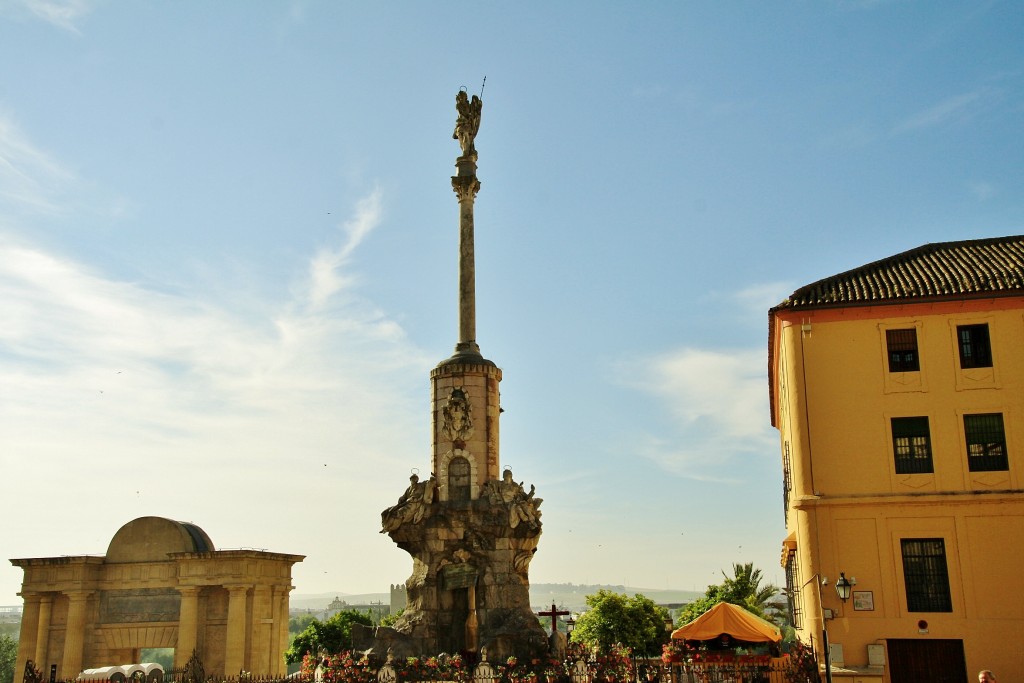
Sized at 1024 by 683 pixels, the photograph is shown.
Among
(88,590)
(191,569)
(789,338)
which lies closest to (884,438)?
(789,338)

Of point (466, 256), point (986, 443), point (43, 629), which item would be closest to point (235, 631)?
point (43, 629)

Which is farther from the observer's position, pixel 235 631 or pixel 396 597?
pixel 396 597

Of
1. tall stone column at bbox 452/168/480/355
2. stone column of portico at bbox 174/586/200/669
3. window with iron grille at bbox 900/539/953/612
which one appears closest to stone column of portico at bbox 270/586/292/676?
stone column of portico at bbox 174/586/200/669

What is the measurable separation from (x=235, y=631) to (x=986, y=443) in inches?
1508

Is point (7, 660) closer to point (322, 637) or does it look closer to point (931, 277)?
point (322, 637)

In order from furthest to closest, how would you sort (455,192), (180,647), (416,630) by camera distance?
(180,647)
(455,192)
(416,630)

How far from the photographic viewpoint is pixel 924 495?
87.1 feet

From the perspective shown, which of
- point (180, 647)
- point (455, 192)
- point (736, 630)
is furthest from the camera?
point (180, 647)

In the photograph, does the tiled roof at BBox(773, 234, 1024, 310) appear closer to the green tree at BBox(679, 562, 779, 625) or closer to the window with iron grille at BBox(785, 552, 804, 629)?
the window with iron grille at BBox(785, 552, 804, 629)

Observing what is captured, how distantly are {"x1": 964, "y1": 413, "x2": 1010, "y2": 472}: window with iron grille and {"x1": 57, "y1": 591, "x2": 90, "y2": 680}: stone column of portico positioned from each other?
150 ft

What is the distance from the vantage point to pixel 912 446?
27375mm

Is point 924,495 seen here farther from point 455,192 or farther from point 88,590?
point 88,590

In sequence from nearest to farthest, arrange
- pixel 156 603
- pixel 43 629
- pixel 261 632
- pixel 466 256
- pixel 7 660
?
1. pixel 466 256
2. pixel 261 632
3. pixel 156 603
4. pixel 43 629
5. pixel 7 660

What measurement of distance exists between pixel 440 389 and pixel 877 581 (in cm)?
1765
